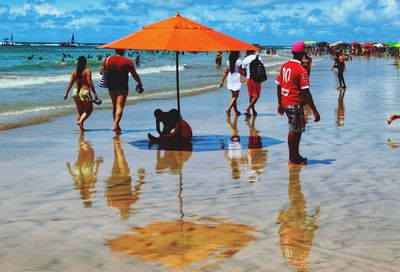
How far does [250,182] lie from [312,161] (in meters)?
1.63

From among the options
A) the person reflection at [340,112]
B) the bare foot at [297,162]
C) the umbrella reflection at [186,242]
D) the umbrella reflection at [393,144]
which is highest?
the person reflection at [340,112]

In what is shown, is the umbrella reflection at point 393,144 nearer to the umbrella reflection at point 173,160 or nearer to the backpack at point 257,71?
the umbrella reflection at point 173,160

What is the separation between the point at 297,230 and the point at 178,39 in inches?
174

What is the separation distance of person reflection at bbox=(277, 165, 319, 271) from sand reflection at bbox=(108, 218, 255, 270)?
0.31 metres

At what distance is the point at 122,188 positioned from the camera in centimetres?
687

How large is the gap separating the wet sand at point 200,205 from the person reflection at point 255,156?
3 cm

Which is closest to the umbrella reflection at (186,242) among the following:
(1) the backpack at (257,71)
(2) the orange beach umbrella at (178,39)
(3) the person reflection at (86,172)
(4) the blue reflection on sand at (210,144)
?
(3) the person reflection at (86,172)

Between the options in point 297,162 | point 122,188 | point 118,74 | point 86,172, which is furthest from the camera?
point 118,74

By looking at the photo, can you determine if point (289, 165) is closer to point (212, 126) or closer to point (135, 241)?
point (135, 241)

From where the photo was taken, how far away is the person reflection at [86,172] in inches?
262

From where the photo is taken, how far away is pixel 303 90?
7789mm

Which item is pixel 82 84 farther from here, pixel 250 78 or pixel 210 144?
pixel 250 78

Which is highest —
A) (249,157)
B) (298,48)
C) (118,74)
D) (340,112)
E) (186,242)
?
(298,48)

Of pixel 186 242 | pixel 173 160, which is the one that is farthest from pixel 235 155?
pixel 186 242
